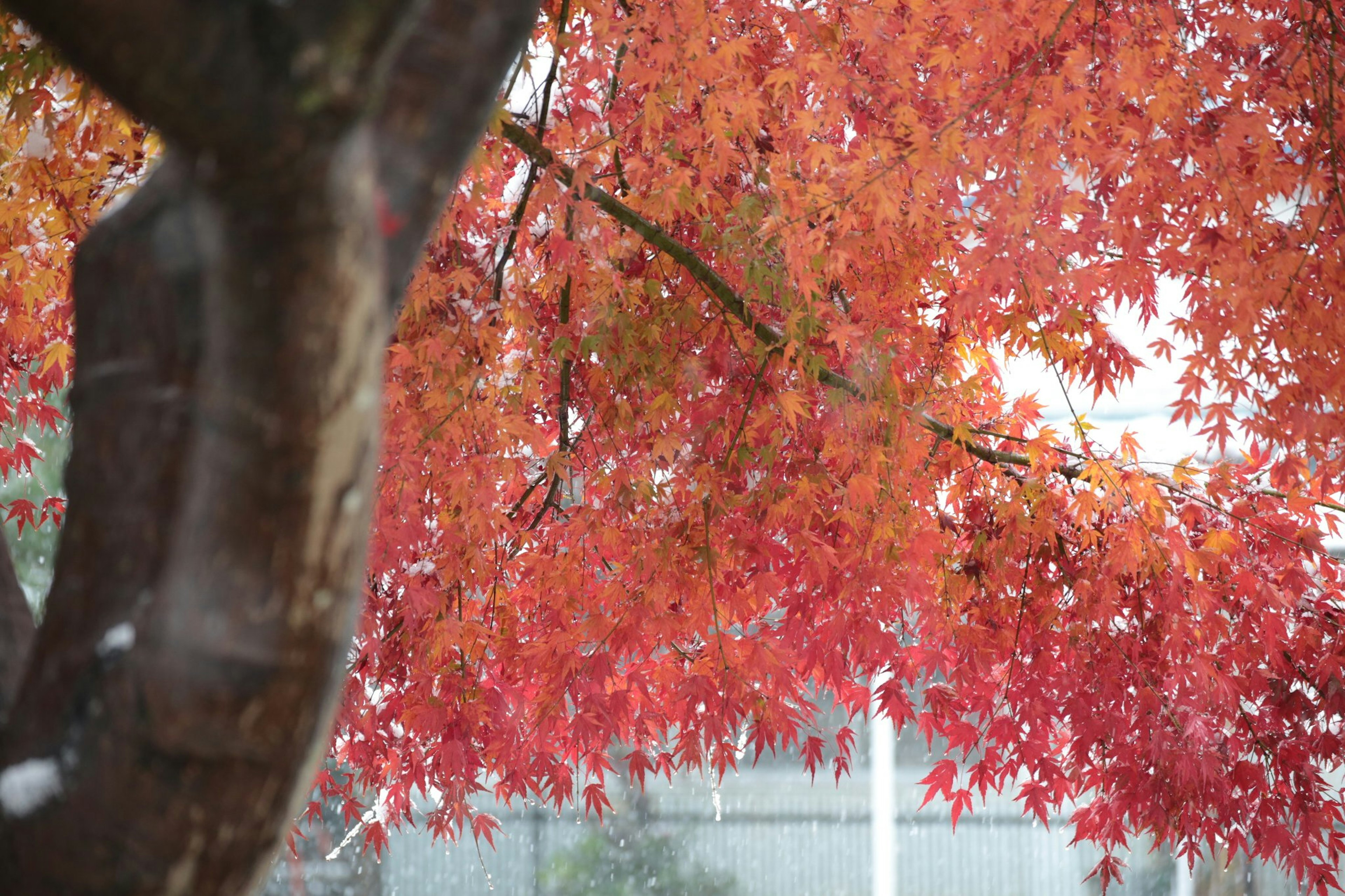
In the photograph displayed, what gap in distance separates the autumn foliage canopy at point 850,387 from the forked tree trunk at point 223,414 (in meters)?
1.44

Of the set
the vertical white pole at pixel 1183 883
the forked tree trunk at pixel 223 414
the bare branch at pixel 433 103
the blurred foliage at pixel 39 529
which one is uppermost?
the blurred foliage at pixel 39 529

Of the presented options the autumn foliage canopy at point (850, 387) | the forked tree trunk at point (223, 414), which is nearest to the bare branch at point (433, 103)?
the forked tree trunk at point (223, 414)

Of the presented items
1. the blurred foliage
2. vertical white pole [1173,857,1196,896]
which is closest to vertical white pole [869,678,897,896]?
vertical white pole [1173,857,1196,896]

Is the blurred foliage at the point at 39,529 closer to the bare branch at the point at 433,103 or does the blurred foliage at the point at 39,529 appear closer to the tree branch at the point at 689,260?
the tree branch at the point at 689,260

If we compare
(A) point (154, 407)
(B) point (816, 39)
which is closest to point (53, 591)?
(A) point (154, 407)

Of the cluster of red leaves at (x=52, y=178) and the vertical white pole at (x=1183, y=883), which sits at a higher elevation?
the cluster of red leaves at (x=52, y=178)

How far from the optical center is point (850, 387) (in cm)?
296

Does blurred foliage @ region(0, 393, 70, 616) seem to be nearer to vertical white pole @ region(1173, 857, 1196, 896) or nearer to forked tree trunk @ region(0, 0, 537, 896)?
forked tree trunk @ region(0, 0, 537, 896)

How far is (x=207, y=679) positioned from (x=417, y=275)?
185cm

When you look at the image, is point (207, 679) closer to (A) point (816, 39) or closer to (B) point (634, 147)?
(A) point (816, 39)

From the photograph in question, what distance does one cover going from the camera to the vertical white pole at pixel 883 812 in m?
7.19

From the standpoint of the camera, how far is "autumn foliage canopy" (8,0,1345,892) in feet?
8.50

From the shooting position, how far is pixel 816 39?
2.41 meters

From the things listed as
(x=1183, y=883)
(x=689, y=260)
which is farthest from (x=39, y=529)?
(x=1183, y=883)
